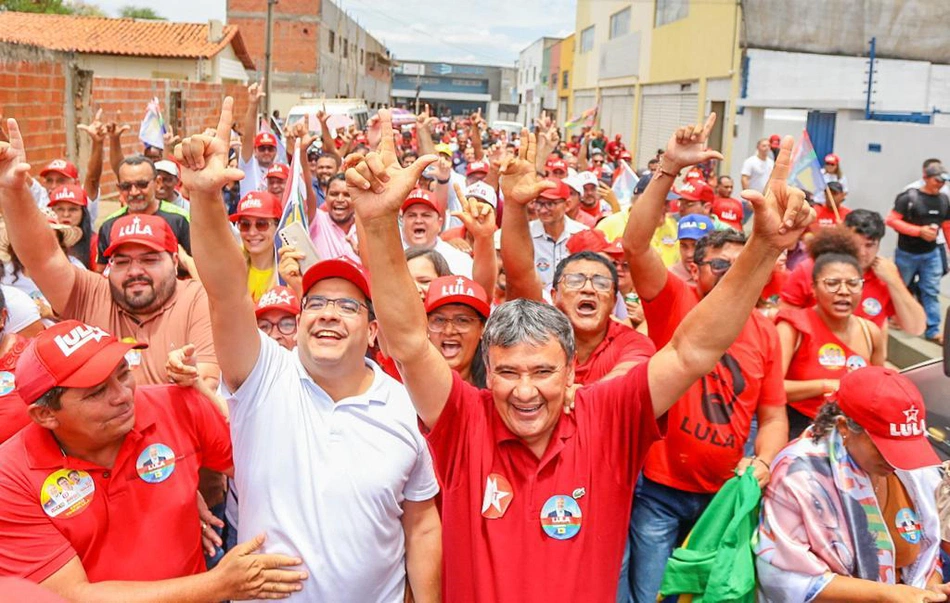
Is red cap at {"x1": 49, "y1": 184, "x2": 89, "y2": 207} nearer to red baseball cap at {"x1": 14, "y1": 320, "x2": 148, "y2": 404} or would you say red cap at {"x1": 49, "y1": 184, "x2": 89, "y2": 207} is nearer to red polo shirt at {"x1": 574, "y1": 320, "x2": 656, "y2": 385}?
red baseball cap at {"x1": 14, "y1": 320, "x2": 148, "y2": 404}

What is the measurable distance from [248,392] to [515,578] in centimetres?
93

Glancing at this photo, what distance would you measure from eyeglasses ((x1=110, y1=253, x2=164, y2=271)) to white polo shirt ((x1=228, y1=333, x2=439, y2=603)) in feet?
4.08

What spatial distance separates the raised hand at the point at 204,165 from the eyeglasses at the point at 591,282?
5.16 ft

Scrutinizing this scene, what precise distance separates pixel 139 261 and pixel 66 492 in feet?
4.35

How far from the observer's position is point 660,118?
28.2 meters

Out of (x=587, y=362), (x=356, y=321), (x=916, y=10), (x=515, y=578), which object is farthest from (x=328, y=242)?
(x=916, y=10)

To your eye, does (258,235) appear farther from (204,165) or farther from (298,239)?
(204,165)

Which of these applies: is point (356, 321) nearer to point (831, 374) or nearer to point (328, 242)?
point (831, 374)

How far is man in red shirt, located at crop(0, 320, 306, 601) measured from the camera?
94.1 inches

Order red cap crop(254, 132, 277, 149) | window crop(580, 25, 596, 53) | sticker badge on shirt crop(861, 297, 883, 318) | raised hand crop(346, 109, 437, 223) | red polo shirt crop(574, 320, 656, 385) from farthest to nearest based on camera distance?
window crop(580, 25, 596, 53), red cap crop(254, 132, 277, 149), sticker badge on shirt crop(861, 297, 883, 318), red polo shirt crop(574, 320, 656, 385), raised hand crop(346, 109, 437, 223)

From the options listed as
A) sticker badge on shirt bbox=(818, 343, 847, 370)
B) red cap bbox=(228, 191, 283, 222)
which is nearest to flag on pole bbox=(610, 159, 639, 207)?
red cap bbox=(228, 191, 283, 222)

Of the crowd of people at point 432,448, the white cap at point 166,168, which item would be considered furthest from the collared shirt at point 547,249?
the white cap at point 166,168

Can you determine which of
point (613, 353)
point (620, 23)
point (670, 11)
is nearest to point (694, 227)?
point (613, 353)

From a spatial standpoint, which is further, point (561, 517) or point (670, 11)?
point (670, 11)
